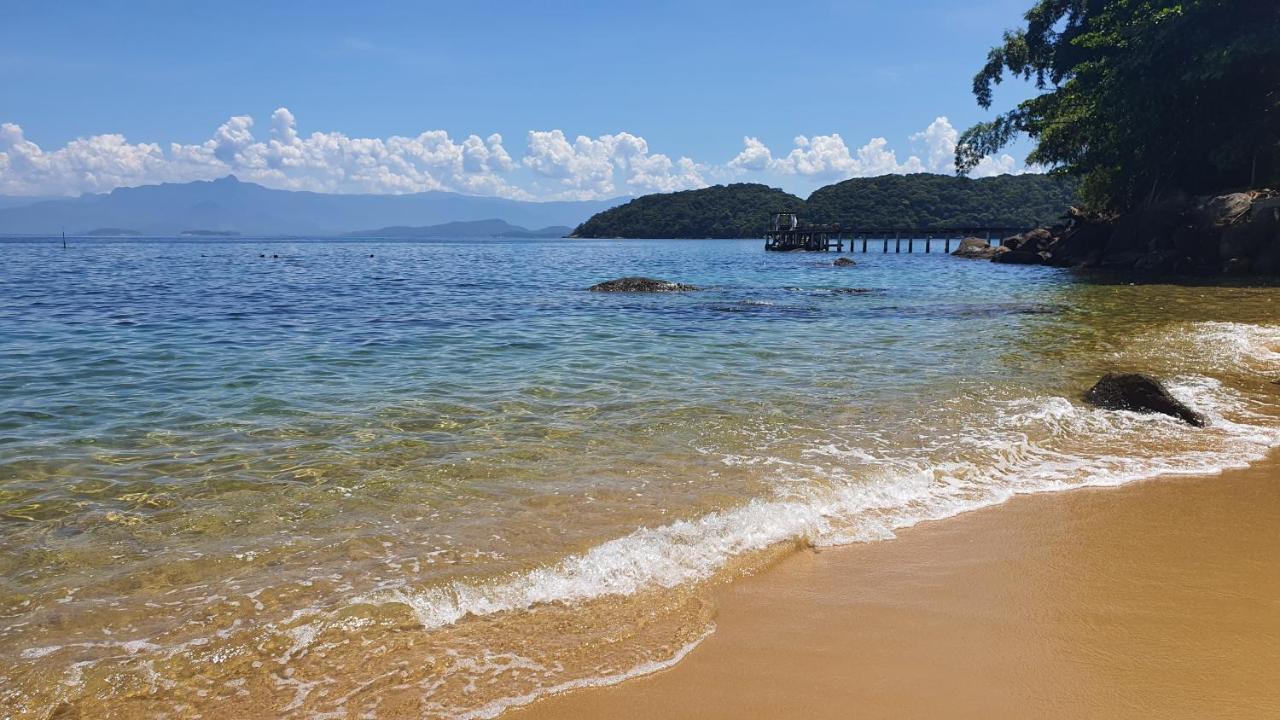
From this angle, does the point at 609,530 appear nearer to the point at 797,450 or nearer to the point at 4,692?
the point at 797,450

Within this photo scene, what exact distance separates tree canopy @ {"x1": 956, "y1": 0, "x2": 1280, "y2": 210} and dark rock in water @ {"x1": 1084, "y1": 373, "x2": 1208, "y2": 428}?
2511 centimetres

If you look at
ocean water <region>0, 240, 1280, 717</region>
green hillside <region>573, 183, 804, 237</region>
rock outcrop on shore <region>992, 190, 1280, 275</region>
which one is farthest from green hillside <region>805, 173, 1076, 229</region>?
ocean water <region>0, 240, 1280, 717</region>

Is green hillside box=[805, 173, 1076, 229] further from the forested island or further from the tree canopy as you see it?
the tree canopy

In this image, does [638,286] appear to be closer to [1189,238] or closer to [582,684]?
[1189,238]

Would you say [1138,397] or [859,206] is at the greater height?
[859,206]

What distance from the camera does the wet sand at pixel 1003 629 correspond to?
296cm

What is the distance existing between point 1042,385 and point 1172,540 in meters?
5.15

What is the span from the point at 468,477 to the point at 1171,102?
35.3m

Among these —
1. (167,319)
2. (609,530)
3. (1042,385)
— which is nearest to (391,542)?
(609,530)

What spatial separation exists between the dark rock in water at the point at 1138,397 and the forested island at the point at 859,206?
81.5 meters

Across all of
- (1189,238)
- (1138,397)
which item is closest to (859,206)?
(1189,238)

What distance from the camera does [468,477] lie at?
589cm

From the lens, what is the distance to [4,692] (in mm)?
3133

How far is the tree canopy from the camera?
27188 millimetres
